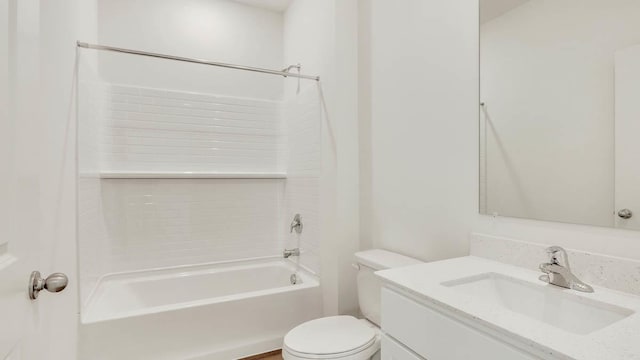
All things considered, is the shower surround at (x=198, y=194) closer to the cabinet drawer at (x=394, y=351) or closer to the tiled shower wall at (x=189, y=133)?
the tiled shower wall at (x=189, y=133)

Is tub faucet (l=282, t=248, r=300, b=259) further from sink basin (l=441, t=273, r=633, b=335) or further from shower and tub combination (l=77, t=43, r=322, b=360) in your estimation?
sink basin (l=441, t=273, r=633, b=335)

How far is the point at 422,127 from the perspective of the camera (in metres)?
1.69

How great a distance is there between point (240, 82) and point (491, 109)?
7.44 feet

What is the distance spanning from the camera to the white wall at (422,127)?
4.79 feet

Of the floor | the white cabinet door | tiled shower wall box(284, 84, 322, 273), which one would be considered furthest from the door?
tiled shower wall box(284, 84, 322, 273)

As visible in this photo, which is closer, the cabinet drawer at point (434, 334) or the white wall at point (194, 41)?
the cabinet drawer at point (434, 334)

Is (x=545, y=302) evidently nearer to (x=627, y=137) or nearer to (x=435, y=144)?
(x=627, y=137)

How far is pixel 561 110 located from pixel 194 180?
250 cm

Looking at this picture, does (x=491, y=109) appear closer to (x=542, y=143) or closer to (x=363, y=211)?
(x=542, y=143)

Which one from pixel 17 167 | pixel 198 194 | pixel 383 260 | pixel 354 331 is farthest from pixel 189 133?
pixel 17 167

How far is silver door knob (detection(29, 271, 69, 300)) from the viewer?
0.71 m

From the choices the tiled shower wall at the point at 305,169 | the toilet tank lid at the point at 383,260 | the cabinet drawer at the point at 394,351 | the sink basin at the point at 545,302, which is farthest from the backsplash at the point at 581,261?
the tiled shower wall at the point at 305,169

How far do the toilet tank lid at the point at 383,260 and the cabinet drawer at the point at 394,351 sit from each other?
19.6 inches

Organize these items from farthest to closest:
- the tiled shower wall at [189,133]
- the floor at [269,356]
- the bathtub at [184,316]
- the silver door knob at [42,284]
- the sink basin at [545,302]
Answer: the tiled shower wall at [189,133], the floor at [269,356], the bathtub at [184,316], the sink basin at [545,302], the silver door knob at [42,284]
